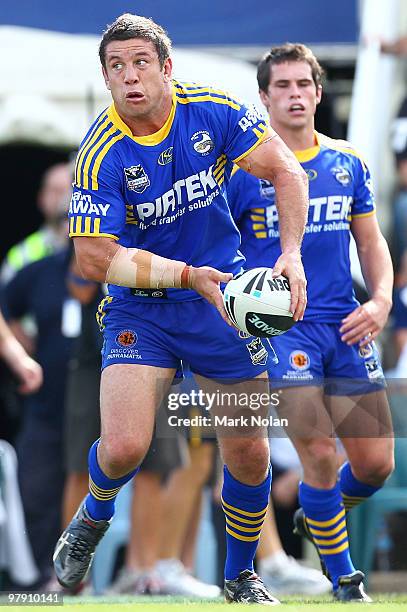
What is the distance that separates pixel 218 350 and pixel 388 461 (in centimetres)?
135

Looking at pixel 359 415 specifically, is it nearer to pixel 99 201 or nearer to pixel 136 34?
pixel 99 201

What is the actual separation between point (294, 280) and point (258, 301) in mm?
213

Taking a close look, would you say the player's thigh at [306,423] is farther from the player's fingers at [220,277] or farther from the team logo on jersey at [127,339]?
the player's fingers at [220,277]

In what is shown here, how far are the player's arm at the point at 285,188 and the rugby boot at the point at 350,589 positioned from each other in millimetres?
1769

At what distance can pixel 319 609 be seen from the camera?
272 inches

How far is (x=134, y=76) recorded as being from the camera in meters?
7.10

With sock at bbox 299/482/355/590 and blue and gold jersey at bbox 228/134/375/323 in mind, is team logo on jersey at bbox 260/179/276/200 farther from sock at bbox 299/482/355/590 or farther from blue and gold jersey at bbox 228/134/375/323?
sock at bbox 299/482/355/590

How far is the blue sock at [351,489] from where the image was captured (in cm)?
838

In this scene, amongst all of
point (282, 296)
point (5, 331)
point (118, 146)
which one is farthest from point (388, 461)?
point (5, 331)

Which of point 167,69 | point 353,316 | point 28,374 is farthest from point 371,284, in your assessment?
point 28,374

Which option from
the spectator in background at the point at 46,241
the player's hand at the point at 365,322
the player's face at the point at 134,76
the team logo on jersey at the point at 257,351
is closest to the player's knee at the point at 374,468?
the player's hand at the point at 365,322

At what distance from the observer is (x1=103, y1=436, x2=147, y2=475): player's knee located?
7.23 m

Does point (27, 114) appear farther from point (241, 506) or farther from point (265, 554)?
point (241, 506)

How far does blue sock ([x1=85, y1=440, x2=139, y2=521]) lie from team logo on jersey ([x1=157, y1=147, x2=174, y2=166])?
1417 mm
